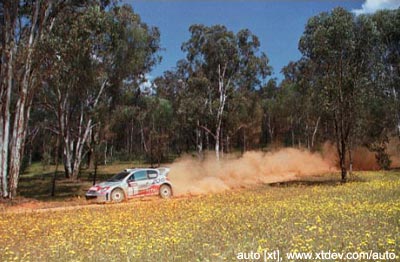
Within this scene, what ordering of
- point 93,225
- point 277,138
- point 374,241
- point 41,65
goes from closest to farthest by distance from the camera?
1. point 374,241
2. point 93,225
3. point 41,65
4. point 277,138

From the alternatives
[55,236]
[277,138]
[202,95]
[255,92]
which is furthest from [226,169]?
[277,138]

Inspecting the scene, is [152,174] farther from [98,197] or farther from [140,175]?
[98,197]

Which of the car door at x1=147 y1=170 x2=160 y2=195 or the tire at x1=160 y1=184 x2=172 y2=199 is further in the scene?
the tire at x1=160 y1=184 x2=172 y2=199

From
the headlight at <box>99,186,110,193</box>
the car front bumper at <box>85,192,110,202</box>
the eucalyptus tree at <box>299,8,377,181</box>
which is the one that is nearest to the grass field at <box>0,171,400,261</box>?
the car front bumper at <box>85,192,110,202</box>

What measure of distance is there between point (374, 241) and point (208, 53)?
4165 cm

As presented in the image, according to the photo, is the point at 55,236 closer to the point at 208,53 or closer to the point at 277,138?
the point at 208,53

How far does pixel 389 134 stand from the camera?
Result: 48.3 metres

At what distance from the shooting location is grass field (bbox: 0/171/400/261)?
8.34 metres

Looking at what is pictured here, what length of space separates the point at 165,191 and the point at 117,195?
284cm

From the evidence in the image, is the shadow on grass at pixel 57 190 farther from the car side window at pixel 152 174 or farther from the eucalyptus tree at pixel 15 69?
the car side window at pixel 152 174

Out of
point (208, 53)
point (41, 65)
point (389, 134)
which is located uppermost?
point (208, 53)

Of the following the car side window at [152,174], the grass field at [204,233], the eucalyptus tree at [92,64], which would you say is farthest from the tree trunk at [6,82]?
the grass field at [204,233]

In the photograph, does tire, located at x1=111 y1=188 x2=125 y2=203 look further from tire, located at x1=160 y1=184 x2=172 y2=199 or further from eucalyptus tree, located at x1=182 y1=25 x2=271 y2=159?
eucalyptus tree, located at x1=182 y1=25 x2=271 y2=159

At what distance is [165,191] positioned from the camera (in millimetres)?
23281
